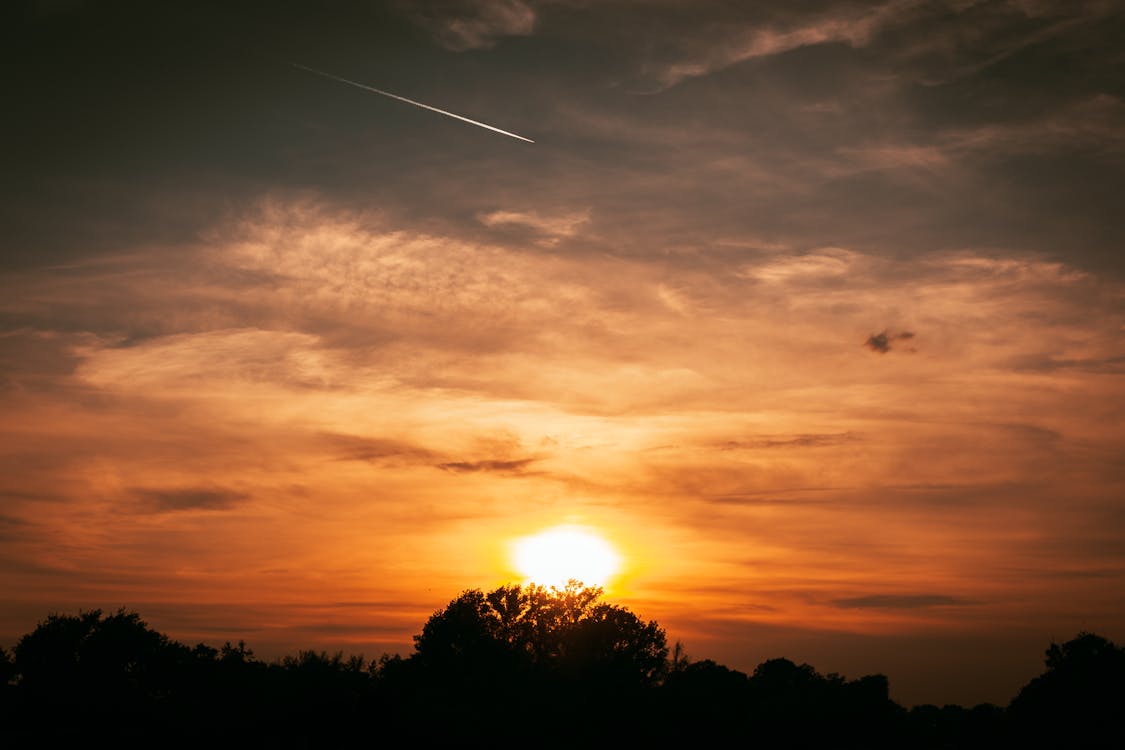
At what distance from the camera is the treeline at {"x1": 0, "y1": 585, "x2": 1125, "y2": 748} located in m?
73.2

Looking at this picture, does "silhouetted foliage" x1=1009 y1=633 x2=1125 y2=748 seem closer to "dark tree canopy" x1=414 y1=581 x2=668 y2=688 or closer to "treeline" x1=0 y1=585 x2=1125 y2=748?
"treeline" x1=0 y1=585 x2=1125 y2=748

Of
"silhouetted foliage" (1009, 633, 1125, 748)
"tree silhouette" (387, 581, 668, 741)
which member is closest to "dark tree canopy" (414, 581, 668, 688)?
"tree silhouette" (387, 581, 668, 741)

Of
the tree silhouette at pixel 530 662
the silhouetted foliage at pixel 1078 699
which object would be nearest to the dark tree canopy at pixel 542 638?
the tree silhouette at pixel 530 662

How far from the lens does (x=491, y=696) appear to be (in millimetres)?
98812

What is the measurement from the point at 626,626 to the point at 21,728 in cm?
7111

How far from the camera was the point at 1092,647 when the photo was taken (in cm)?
11881

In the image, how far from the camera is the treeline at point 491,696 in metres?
73.2

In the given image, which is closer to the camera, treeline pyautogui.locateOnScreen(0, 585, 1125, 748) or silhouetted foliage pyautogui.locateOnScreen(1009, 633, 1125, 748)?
treeline pyautogui.locateOnScreen(0, 585, 1125, 748)

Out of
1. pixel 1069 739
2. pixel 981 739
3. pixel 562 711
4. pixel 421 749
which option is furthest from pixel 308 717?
pixel 981 739

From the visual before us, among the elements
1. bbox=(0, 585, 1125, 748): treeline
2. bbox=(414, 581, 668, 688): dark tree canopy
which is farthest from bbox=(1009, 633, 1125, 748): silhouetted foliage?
bbox=(414, 581, 668, 688): dark tree canopy

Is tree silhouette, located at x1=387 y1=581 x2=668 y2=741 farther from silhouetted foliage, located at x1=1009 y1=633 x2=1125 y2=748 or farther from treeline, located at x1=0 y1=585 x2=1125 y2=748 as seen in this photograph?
silhouetted foliage, located at x1=1009 y1=633 x2=1125 y2=748

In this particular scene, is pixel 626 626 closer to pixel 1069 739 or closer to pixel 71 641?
pixel 1069 739

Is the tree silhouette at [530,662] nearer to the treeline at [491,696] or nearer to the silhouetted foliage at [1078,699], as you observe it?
the treeline at [491,696]

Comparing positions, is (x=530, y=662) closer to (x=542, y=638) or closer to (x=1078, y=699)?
(x=542, y=638)
